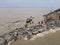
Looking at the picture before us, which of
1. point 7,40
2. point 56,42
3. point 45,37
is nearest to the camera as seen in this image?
point 56,42

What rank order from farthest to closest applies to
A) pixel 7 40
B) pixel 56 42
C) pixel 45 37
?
pixel 7 40
pixel 45 37
pixel 56 42

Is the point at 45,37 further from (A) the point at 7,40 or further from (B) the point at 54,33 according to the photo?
(A) the point at 7,40

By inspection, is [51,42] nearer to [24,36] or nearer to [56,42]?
[56,42]

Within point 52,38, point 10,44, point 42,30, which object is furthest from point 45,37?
point 10,44

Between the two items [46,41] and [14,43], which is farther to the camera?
[14,43]

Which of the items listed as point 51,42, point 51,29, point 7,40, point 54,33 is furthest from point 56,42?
point 7,40

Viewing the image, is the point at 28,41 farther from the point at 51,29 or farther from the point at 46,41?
the point at 51,29

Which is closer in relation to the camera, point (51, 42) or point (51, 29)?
point (51, 42)
